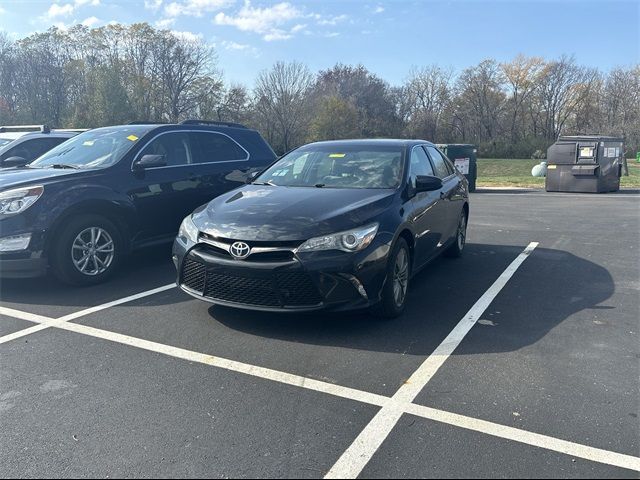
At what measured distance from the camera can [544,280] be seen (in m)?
5.74

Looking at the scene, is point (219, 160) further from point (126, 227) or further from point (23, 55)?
point (23, 55)

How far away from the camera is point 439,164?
254 inches

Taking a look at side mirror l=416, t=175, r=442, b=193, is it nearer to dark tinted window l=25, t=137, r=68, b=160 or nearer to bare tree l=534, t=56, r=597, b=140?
dark tinted window l=25, t=137, r=68, b=160

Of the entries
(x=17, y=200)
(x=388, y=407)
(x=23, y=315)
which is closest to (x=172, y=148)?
(x=17, y=200)

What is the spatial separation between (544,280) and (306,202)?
306 cm

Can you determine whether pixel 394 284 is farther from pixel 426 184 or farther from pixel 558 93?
pixel 558 93

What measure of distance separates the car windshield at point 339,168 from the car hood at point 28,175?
6.85ft

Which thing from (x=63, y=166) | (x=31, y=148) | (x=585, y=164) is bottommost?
(x=585, y=164)

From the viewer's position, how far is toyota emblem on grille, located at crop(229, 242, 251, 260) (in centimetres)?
391

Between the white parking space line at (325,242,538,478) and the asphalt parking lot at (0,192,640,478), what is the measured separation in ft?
0.04

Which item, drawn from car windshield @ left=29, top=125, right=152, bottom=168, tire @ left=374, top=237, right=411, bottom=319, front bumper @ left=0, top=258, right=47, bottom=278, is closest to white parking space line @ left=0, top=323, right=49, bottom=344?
front bumper @ left=0, top=258, right=47, bottom=278

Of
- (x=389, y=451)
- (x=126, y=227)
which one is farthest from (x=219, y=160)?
(x=389, y=451)

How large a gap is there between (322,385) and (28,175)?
160 inches

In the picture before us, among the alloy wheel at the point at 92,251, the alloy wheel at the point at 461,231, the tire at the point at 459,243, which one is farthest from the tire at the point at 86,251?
the alloy wheel at the point at 461,231
